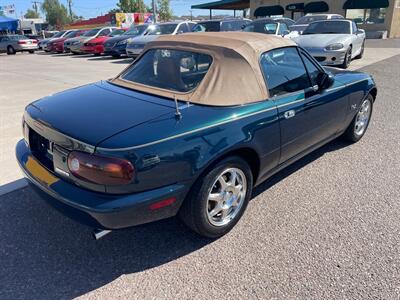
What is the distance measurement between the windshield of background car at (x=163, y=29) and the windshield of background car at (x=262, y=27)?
3.60 m

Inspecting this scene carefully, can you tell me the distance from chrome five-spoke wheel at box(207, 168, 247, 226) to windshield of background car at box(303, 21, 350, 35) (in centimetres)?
1041

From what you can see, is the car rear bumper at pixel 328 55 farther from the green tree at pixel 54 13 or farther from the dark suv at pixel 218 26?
the green tree at pixel 54 13

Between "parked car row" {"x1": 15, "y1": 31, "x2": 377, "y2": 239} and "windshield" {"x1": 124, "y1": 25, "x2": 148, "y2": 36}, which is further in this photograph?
"windshield" {"x1": 124, "y1": 25, "x2": 148, "y2": 36}

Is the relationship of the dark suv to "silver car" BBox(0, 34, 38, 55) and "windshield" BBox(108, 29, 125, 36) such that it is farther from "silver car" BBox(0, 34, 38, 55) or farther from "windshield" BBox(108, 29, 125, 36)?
"silver car" BBox(0, 34, 38, 55)

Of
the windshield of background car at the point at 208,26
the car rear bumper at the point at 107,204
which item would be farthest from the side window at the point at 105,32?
the car rear bumper at the point at 107,204

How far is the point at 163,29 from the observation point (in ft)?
49.0

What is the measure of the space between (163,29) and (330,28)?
7.14 m

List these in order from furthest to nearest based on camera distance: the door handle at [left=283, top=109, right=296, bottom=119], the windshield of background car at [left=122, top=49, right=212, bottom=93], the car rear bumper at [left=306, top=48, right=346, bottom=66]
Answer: the car rear bumper at [left=306, top=48, right=346, bottom=66] < the door handle at [left=283, top=109, right=296, bottom=119] < the windshield of background car at [left=122, top=49, right=212, bottom=93]

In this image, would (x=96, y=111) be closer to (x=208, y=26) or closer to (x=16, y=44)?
(x=208, y=26)

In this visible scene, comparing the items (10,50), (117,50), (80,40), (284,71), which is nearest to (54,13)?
(10,50)

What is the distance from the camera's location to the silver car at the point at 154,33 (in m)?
14.1

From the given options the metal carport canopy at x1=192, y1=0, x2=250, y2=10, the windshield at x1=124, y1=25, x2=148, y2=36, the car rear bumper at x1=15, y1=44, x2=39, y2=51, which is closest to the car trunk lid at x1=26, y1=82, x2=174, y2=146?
the windshield at x1=124, y1=25, x2=148, y2=36

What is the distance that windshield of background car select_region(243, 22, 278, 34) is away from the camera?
12.3 metres

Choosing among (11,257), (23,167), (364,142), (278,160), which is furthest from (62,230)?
(364,142)
